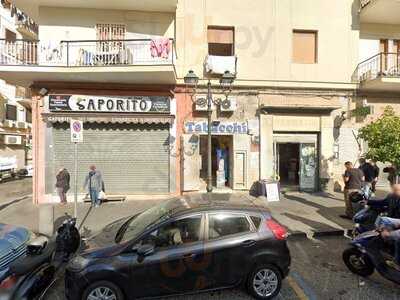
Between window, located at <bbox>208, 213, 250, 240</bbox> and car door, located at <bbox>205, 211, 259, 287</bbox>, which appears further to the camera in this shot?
window, located at <bbox>208, 213, 250, 240</bbox>

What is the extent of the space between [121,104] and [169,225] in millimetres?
8282

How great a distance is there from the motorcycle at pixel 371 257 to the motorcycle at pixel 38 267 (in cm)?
452

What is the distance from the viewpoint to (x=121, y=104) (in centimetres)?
1188

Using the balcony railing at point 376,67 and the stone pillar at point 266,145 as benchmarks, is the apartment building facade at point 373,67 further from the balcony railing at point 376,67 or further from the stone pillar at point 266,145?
the stone pillar at point 266,145

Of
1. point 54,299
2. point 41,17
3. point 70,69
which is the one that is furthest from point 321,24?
point 54,299

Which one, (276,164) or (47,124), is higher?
(47,124)

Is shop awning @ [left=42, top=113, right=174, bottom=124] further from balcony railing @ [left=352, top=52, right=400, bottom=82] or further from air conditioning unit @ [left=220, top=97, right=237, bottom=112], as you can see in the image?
balcony railing @ [left=352, top=52, right=400, bottom=82]

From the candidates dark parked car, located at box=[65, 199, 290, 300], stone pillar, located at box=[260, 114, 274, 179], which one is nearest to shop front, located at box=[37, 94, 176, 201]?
stone pillar, located at box=[260, 114, 274, 179]

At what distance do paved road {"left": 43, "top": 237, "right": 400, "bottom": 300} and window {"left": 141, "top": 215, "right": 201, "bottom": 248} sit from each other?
858mm

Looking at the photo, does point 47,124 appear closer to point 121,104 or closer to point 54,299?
point 121,104

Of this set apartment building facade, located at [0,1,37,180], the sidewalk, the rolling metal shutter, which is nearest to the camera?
the sidewalk

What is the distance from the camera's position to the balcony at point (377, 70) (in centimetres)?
1252

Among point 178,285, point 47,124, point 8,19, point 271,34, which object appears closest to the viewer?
point 178,285

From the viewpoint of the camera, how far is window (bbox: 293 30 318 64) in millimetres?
12930
